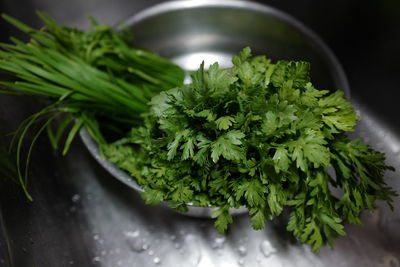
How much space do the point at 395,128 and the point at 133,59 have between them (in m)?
0.67

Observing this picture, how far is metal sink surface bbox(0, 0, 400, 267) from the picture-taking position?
79 centimetres

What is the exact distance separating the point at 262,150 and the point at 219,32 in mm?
629

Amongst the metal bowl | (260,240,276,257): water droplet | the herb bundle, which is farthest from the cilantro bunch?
the metal bowl

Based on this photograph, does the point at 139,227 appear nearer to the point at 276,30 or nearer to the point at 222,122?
the point at 222,122

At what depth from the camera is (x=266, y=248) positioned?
0.93 m

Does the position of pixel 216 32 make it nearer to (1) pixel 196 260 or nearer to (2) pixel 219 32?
(2) pixel 219 32

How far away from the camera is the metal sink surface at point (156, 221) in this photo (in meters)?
0.79

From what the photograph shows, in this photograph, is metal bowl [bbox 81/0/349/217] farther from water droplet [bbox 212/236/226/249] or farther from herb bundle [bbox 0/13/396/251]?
water droplet [bbox 212/236/226/249]

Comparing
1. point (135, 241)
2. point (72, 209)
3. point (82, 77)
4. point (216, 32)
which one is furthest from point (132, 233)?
point (216, 32)

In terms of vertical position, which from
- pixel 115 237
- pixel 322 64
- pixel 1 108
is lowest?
pixel 115 237

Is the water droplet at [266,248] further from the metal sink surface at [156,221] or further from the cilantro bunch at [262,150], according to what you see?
Result: the cilantro bunch at [262,150]

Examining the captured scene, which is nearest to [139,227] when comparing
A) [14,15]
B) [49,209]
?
[49,209]

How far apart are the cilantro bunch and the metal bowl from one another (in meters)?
0.26

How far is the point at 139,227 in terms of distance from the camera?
3.22 feet
